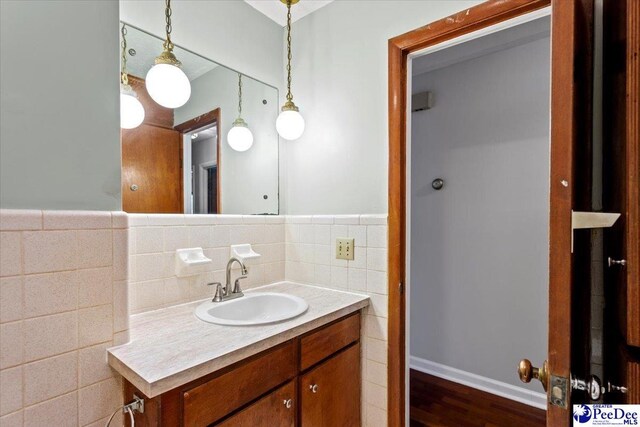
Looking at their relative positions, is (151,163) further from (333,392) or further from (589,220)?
(589,220)

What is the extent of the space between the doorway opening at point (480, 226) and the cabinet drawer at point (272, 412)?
2.91 feet

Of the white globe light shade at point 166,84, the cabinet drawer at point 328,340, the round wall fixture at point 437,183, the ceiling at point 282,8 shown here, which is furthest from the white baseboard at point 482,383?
the ceiling at point 282,8

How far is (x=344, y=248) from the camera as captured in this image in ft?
5.42

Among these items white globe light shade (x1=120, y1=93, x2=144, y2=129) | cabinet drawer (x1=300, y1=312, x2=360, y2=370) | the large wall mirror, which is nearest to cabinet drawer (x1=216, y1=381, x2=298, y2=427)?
cabinet drawer (x1=300, y1=312, x2=360, y2=370)

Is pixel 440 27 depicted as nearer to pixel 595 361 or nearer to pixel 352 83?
pixel 352 83

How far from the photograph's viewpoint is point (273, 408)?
1104 millimetres

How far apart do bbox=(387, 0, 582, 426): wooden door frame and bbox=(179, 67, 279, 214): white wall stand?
2.49 ft

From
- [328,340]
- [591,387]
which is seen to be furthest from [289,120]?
[591,387]

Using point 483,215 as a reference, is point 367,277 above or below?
below

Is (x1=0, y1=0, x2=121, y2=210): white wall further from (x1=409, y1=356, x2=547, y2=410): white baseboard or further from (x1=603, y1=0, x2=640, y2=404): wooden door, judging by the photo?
(x1=409, y1=356, x2=547, y2=410): white baseboard

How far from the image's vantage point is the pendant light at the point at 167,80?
1254mm

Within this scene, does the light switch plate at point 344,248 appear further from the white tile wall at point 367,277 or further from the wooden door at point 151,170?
the wooden door at point 151,170

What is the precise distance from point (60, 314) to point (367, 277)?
1197 mm

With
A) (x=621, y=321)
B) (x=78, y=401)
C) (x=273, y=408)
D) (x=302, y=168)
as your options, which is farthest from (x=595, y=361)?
(x=302, y=168)
